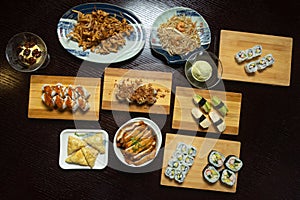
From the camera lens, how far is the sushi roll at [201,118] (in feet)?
11.4

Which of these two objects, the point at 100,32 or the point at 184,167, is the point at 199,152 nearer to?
the point at 184,167

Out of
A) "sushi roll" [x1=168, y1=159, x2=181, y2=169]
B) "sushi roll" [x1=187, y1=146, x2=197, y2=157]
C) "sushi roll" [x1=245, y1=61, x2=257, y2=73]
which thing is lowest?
"sushi roll" [x1=168, y1=159, x2=181, y2=169]

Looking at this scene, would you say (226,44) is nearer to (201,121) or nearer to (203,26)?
(203,26)

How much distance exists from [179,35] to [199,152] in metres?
0.91

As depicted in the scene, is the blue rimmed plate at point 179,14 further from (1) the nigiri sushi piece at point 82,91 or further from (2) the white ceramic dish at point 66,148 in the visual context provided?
(2) the white ceramic dish at point 66,148

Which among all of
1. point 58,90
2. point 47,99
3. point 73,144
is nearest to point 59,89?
point 58,90

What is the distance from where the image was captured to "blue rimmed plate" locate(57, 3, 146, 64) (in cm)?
345

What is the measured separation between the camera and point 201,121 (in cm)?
349

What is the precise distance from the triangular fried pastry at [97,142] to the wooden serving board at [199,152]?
1.59 ft

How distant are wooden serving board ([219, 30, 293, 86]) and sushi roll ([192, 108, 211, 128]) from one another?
0.34 m

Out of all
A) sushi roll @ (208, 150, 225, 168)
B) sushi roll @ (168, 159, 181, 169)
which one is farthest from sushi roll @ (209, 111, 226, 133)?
sushi roll @ (168, 159, 181, 169)

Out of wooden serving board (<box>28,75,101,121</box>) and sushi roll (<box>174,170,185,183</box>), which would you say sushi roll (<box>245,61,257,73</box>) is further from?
wooden serving board (<box>28,75,101,121</box>)

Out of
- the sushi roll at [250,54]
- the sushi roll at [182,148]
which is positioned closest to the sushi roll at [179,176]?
the sushi roll at [182,148]

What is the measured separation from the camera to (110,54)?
137 inches
